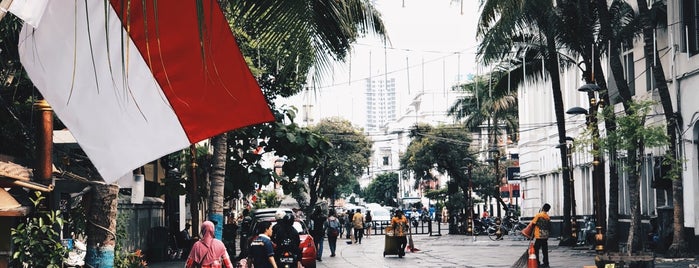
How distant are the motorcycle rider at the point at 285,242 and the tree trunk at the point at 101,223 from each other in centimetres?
741

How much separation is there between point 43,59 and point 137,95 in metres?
0.65

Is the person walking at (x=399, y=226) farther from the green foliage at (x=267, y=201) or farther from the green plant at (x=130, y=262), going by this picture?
the green foliage at (x=267, y=201)

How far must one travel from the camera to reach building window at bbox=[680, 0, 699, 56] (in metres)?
26.9

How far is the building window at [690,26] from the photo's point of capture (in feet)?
88.3

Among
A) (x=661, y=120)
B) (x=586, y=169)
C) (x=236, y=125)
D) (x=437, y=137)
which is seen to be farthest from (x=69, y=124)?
(x=437, y=137)

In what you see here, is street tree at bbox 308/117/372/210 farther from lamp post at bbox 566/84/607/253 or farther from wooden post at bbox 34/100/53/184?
wooden post at bbox 34/100/53/184

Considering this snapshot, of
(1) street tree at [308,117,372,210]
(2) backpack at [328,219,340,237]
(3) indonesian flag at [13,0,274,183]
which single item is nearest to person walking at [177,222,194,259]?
(2) backpack at [328,219,340,237]

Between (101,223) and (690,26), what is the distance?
19.8 metres

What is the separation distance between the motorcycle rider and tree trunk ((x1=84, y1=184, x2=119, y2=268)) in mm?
7407

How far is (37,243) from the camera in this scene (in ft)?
41.5

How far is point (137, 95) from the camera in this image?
6.72 meters

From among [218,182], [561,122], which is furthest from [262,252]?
[561,122]

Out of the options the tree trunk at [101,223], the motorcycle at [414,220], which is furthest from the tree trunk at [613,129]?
the motorcycle at [414,220]

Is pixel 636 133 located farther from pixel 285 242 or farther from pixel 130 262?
pixel 130 262
